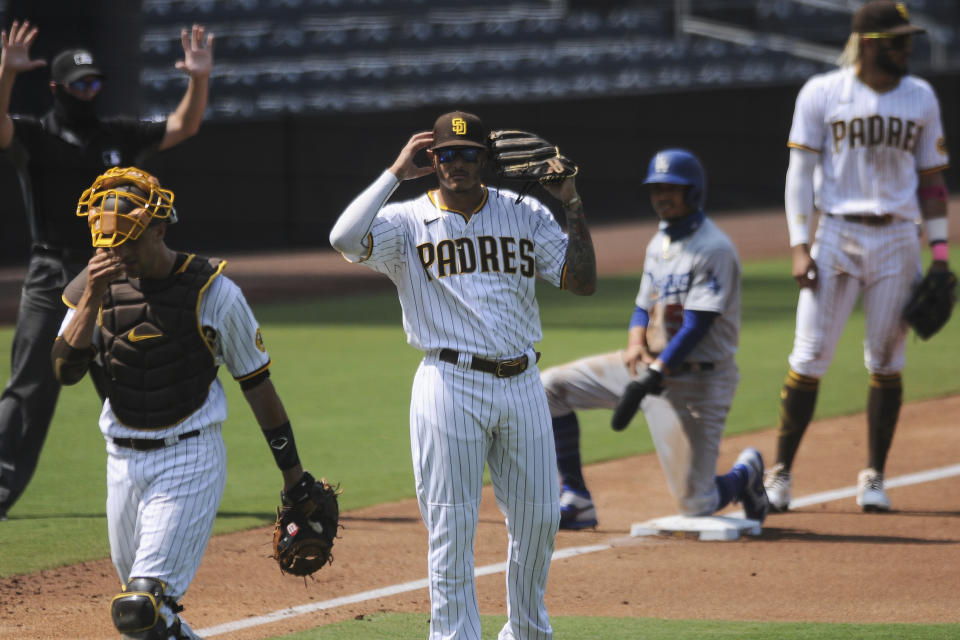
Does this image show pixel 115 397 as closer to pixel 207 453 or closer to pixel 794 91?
pixel 207 453

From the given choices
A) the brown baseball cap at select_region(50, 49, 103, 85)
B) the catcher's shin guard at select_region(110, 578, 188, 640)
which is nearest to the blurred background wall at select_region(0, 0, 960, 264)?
the brown baseball cap at select_region(50, 49, 103, 85)

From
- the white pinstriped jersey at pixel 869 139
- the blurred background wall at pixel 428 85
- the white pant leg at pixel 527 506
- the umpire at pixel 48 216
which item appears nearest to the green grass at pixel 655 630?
the white pant leg at pixel 527 506

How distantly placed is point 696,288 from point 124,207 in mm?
2947

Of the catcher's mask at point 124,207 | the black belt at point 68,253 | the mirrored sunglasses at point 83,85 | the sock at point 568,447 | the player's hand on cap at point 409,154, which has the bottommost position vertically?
the sock at point 568,447

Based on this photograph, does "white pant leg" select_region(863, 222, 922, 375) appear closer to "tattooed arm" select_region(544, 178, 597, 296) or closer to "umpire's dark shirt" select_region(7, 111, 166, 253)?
"tattooed arm" select_region(544, 178, 597, 296)

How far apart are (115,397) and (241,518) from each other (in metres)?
2.83

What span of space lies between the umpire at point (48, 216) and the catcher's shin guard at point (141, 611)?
2.95m

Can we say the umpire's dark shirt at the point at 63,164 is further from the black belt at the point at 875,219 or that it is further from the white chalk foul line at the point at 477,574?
the black belt at the point at 875,219

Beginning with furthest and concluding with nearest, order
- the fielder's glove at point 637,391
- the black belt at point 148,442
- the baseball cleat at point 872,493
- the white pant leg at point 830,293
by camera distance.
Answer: the baseball cleat at point 872,493, the white pant leg at point 830,293, the fielder's glove at point 637,391, the black belt at point 148,442

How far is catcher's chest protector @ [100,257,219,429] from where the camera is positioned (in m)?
4.31

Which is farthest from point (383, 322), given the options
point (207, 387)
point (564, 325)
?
point (207, 387)

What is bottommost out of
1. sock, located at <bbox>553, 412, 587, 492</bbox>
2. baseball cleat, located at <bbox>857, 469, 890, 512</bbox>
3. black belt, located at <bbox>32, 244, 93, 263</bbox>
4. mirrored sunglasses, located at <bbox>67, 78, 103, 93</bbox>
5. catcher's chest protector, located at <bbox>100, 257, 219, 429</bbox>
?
baseball cleat, located at <bbox>857, 469, 890, 512</bbox>

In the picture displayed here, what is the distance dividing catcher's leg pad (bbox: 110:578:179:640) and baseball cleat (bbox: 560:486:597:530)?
298cm

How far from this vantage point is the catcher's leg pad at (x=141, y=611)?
A: 3.98 m
